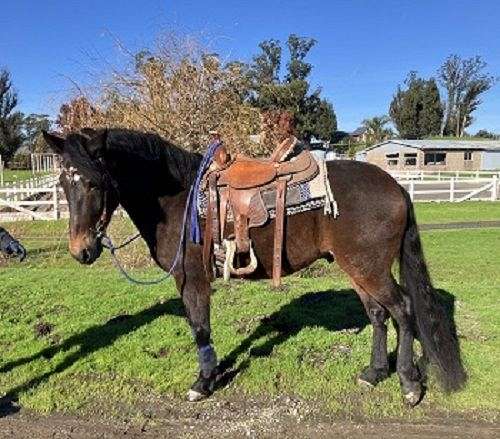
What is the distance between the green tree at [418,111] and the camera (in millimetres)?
78938

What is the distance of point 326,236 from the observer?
4.25m

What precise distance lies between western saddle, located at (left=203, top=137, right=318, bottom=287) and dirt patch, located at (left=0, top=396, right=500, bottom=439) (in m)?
1.01

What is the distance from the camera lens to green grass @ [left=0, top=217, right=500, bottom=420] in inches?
166

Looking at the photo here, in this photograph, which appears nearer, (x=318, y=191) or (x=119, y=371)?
(x=318, y=191)

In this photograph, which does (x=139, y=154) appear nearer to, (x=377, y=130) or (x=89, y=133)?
(x=89, y=133)

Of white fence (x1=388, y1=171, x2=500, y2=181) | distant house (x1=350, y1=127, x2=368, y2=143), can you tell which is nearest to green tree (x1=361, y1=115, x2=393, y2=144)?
distant house (x1=350, y1=127, x2=368, y2=143)

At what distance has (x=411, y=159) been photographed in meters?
61.6

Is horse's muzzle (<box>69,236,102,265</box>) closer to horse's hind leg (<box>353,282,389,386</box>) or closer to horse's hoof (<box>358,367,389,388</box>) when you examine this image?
horse's hind leg (<box>353,282,389,386</box>)

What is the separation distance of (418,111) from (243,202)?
82.7m

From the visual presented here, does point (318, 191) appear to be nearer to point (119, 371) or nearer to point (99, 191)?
point (99, 191)

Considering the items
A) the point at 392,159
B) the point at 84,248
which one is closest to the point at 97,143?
the point at 84,248

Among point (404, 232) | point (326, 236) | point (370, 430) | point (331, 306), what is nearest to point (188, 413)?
point (370, 430)

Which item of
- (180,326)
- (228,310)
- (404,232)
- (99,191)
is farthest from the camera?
(228,310)

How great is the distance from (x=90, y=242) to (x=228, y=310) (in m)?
2.91
